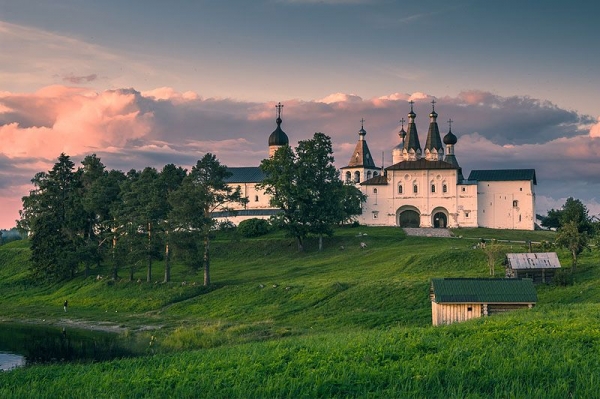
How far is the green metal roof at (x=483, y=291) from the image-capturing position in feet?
126

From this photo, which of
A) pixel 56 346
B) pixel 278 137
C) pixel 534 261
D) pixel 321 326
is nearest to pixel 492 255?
pixel 534 261

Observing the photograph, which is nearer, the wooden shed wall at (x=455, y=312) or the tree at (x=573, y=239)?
the wooden shed wall at (x=455, y=312)

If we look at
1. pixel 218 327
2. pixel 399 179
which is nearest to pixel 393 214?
pixel 399 179

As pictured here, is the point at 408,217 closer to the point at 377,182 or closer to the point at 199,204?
the point at 377,182

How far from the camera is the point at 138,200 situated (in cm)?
6956

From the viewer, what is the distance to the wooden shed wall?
38.5 metres

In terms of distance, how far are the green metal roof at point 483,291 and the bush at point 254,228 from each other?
4973cm

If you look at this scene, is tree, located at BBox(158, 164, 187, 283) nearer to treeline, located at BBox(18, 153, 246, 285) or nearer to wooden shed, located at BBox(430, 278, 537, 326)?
treeline, located at BBox(18, 153, 246, 285)

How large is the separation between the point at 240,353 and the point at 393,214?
7523cm

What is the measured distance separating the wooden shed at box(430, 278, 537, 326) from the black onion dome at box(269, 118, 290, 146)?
73355 millimetres

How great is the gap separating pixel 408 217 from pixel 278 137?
23.4 m

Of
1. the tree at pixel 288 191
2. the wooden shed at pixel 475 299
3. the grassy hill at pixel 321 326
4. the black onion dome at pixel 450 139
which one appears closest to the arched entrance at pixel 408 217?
the grassy hill at pixel 321 326

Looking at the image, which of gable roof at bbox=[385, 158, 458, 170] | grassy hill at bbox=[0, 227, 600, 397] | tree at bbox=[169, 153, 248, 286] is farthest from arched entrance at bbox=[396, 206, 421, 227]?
tree at bbox=[169, 153, 248, 286]

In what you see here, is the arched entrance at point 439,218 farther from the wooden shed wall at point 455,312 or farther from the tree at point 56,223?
the wooden shed wall at point 455,312
